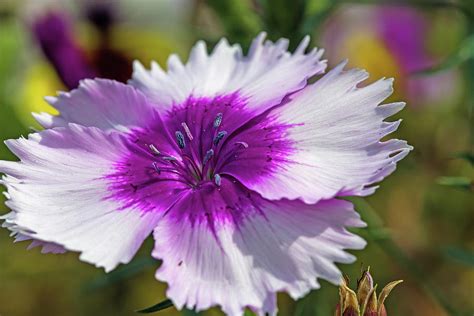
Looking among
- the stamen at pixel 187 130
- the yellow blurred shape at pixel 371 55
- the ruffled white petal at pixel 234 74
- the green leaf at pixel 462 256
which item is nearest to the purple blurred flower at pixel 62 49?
the ruffled white petal at pixel 234 74

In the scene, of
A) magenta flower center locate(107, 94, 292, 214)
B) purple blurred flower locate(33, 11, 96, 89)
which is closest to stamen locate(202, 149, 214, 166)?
magenta flower center locate(107, 94, 292, 214)

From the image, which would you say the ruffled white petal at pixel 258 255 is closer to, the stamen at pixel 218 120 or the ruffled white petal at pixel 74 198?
the ruffled white petal at pixel 74 198

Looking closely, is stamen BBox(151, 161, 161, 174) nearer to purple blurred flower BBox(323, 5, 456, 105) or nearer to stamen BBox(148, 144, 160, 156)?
stamen BBox(148, 144, 160, 156)

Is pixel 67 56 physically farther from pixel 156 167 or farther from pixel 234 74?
pixel 156 167

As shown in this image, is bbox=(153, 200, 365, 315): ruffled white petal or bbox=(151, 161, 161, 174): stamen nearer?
bbox=(153, 200, 365, 315): ruffled white petal

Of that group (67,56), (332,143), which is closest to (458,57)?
(332,143)

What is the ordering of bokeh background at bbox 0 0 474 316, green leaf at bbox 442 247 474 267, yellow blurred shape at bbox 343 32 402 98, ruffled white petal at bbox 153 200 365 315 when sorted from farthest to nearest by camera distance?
yellow blurred shape at bbox 343 32 402 98, bokeh background at bbox 0 0 474 316, green leaf at bbox 442 247 474 267, ruffled white petal at bbox 153 200 365 315

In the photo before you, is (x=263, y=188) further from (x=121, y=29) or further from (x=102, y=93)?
(x=121, y=29)
